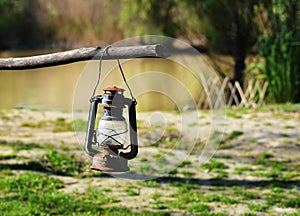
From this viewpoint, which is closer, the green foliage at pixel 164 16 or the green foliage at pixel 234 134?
the green foliage at pixel 234 134

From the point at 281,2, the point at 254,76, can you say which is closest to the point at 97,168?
the point at 254,76

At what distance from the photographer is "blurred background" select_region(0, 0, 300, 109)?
39.8ft

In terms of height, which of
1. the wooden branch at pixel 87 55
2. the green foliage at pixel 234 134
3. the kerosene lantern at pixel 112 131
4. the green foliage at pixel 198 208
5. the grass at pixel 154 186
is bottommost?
the green foliage at pixel 198 208

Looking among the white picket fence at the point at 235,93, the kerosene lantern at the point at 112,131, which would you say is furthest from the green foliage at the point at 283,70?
the kerosene lantern at the point at 112,131

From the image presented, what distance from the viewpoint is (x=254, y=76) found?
43.7 feet

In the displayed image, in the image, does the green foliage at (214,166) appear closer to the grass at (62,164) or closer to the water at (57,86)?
the grass at (62,164)

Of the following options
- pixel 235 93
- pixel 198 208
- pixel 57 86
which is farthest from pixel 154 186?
pixel 57 86

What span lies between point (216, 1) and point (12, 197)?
35.8ft

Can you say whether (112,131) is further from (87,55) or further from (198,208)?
(198,208)

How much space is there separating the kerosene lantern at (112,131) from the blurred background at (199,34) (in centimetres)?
959

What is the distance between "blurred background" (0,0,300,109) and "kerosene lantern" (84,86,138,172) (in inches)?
377

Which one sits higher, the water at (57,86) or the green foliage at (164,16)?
the green foliage at (164,16)

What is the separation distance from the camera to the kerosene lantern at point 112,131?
2666 millimetres

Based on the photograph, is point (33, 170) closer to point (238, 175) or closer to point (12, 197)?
point (12, 197)
